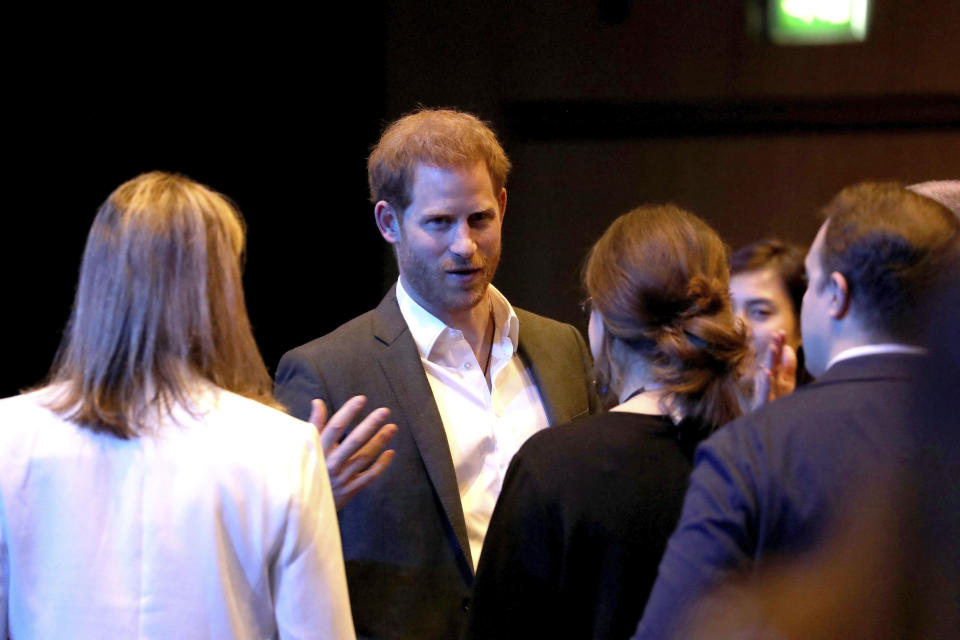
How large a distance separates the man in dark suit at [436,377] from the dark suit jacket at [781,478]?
2.66 feet

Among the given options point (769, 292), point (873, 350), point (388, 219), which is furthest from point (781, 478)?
point (769, 292)

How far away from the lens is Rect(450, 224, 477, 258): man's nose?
233 cm

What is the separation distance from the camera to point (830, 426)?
138 centimetres

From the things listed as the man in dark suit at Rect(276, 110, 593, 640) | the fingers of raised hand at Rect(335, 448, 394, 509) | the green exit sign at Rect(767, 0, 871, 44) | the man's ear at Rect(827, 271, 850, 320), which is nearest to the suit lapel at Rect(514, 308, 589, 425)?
the man in dark suit at Rect(276, 110, 593, 640)

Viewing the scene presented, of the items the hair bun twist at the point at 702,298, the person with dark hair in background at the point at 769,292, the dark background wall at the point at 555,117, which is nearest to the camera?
the hair bun twist at the point at 702,298

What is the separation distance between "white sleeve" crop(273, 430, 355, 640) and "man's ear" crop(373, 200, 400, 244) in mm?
880

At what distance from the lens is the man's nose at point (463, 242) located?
2326mm

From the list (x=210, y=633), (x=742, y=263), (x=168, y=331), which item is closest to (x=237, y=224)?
(x=168, y=331)

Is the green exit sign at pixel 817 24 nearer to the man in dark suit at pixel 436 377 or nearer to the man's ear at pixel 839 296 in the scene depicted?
the man in dark suit at pixel 436 377

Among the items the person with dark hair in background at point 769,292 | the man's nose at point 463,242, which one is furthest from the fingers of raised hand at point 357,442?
the person with dark hair in background at point 769,292

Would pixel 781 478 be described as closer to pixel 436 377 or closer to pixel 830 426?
pixel 830 426

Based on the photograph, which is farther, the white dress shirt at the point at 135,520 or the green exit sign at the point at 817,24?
the green exit sign at the point at 817,24

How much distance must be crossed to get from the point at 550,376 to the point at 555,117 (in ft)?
6.06

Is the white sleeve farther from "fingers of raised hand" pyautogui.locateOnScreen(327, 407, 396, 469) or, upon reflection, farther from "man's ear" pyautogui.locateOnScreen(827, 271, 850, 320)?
"man's ear" pyautogui.locateOnScreen(827, 271, 850, 320)
